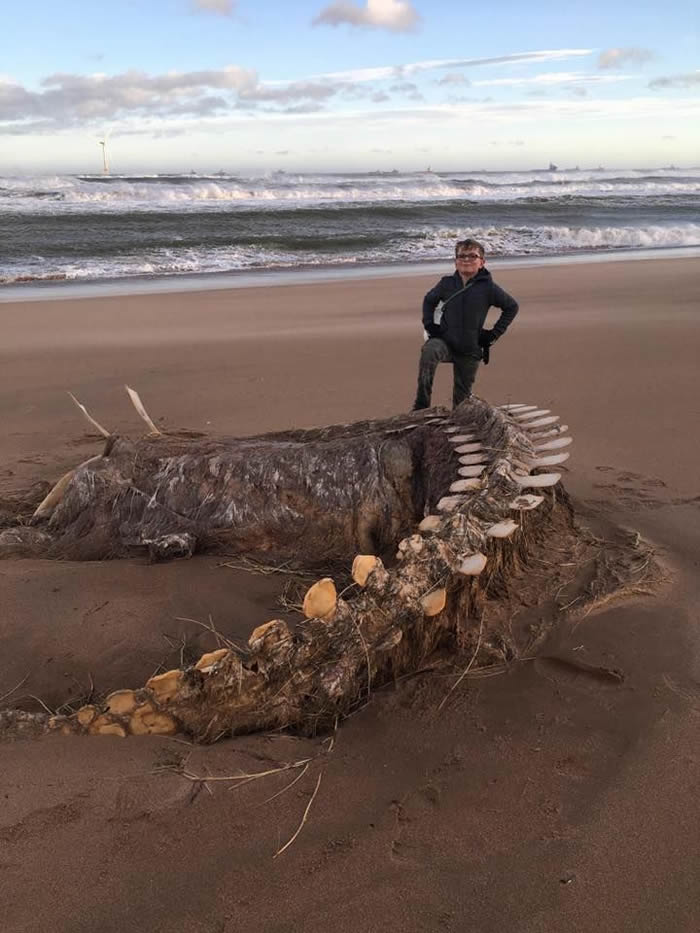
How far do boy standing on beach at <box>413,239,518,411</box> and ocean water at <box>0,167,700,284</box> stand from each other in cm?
1334

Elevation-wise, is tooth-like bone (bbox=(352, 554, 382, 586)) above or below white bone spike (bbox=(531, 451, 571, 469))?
below

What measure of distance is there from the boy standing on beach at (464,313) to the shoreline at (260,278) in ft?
33.6

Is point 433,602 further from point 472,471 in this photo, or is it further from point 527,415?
point 527,415

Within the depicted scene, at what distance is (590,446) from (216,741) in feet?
15.1

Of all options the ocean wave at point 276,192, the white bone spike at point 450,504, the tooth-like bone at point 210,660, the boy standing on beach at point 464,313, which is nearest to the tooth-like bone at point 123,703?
the tooth-like bone at point 210,660

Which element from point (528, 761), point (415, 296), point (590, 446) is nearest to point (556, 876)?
point (528, 761)

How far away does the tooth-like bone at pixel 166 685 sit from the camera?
7.89ft

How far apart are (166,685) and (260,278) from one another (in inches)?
629

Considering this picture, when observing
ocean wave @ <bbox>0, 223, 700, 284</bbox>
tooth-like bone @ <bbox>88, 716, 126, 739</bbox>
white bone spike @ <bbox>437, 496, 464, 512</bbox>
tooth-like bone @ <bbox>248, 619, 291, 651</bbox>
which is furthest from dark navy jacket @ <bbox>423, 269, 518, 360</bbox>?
ocean wave @ <bbox>0, 223, 700, 284</bbox>

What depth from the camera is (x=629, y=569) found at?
3.94 metres

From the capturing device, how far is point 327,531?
4.04m

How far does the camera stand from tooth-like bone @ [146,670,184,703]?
2.41 m

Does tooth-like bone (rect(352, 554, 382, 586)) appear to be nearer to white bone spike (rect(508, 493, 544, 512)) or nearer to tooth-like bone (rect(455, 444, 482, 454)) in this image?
white bone spike (rect(508, 493, 544, 512))

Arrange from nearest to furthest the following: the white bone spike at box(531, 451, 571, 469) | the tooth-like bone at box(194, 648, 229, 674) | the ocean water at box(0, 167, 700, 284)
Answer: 1. the tooth-like bone at box(194, 648, 229, 674)
2. the white bone spike at box(531, 451, 571, 469)
3. the ocean water at box(0, 167, 700, 284)
